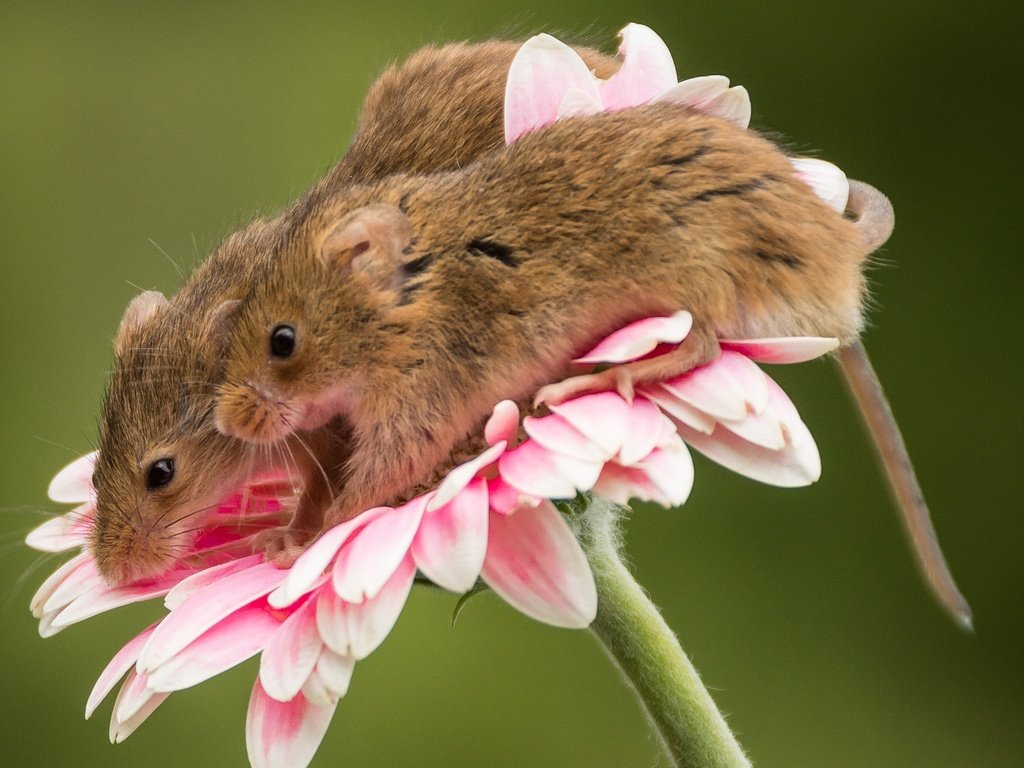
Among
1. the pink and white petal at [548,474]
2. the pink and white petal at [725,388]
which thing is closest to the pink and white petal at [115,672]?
the pink and white petal at [548,474]

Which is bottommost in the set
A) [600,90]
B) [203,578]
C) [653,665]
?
[653,665]

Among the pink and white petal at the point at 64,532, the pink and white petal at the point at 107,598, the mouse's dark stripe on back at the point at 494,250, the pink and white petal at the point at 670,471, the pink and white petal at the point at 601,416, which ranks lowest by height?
the pink and white petal at the point at 64,532

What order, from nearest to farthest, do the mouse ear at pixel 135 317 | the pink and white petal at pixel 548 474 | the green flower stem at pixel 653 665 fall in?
1. the pink and white petal at pixel 548 474
2. the green flower stem at pixel 653 665
3. the mouse ear at pixel 135 317

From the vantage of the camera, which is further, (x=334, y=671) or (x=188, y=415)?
(x=188, y=415)

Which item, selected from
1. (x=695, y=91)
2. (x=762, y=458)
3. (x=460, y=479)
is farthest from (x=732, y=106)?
(x=460, y=479)

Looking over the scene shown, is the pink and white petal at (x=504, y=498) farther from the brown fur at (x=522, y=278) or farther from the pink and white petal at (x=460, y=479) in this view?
the brown fur at (x=522, y=278)

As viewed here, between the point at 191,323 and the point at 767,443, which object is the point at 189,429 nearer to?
the point at 191,323

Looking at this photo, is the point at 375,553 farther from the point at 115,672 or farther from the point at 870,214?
the point at 870,214
